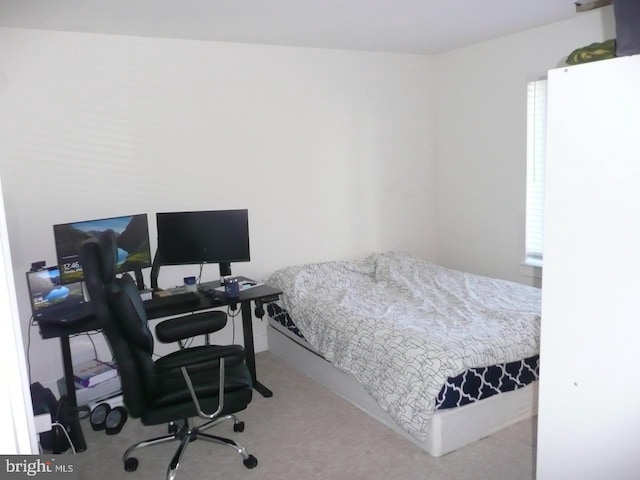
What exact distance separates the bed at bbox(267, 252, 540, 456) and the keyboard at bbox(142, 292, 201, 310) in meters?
0.76

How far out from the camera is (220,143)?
4027 millimetres

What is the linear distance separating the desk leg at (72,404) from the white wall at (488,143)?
3482 mm

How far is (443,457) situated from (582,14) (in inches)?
125

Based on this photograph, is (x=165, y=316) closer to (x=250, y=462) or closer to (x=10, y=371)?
(x=250, y=462)

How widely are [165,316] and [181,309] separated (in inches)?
4.1

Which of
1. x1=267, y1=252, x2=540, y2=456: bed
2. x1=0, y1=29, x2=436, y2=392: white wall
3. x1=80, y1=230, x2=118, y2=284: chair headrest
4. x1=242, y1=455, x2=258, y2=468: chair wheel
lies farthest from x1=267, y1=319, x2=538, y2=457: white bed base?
x1=80, y1=230, x2=118, y2=284: chair headrest

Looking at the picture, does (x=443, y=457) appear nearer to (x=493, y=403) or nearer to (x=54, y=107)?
(x=493, y=403)

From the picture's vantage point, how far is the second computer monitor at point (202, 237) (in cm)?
359

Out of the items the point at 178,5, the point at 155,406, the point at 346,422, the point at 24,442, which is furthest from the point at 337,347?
the point at 24,442

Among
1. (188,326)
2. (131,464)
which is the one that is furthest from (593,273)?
(131,464)

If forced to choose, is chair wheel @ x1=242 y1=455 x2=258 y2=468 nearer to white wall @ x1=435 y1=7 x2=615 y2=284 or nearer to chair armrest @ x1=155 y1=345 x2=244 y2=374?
chair armrest @ x1=155 y1=345 x2=244 y2=374

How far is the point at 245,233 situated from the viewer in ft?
12.1

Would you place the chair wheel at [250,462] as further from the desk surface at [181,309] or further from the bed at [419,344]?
the desk surface at [181,309]

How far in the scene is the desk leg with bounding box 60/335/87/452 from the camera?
2.94 m
